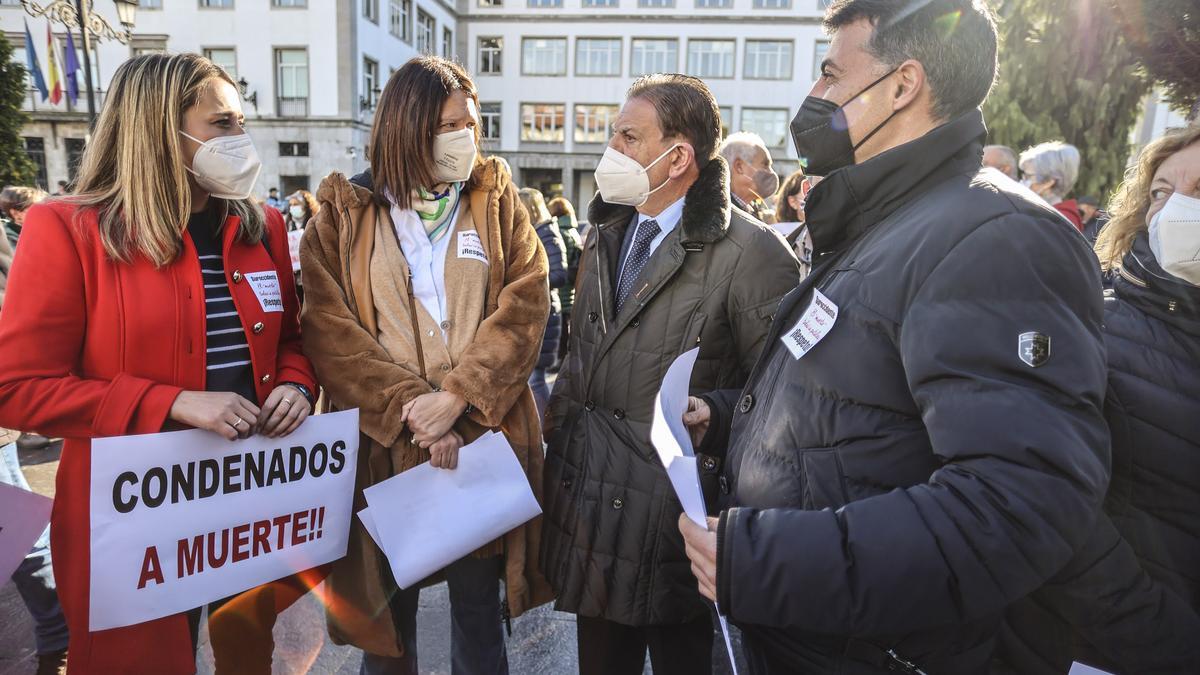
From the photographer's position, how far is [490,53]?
3609 centimetres

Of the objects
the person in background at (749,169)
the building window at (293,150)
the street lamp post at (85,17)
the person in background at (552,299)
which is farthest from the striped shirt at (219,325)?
the building window at (293,150)

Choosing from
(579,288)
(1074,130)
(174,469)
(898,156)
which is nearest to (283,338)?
(174,469)

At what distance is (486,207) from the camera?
2266 mm

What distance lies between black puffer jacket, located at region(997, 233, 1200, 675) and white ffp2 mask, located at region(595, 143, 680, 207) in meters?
1.29

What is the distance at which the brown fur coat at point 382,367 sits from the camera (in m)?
2.03

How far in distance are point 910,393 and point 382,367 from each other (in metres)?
1.50

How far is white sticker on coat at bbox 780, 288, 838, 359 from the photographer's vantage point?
1173mm

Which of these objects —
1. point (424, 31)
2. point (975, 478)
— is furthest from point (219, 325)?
point (424, 31)

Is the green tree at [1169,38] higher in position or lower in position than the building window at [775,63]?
lower

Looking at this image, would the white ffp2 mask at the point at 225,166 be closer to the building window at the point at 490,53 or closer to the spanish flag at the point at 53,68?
the spanish flag at the point at 53,68

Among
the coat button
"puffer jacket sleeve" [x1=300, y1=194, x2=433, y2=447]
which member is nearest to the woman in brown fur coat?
"puffer jacket sleeve" [x1=300, y1=194, x2=433, y2=447]

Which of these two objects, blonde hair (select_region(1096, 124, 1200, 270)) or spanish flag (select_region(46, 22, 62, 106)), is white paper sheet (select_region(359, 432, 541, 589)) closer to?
blonde hair (select_region(1096, 124, 1200, 270))

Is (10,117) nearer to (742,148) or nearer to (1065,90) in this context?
(742,148)

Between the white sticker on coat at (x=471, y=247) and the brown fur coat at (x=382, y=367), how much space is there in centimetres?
3
